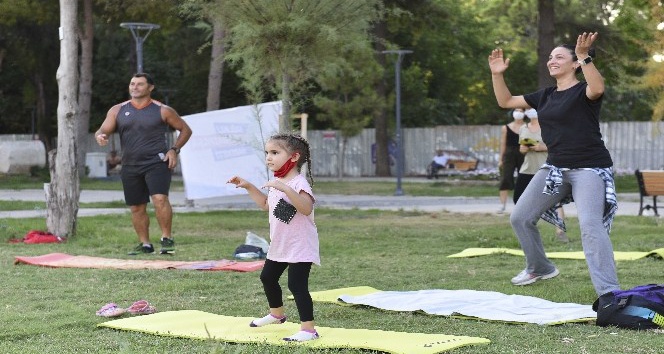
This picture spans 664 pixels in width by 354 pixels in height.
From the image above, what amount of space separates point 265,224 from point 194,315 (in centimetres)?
1005

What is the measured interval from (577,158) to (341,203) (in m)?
16.9

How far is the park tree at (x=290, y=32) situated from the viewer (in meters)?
15.8

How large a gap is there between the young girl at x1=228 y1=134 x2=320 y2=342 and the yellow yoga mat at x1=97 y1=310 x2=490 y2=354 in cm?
19

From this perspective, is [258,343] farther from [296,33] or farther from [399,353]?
[296,33]

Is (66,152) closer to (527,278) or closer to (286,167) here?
(527,278)

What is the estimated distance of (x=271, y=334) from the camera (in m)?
6.79

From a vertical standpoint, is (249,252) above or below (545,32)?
below

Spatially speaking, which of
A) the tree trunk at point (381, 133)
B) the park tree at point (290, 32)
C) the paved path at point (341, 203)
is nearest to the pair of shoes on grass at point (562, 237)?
the park tree at point (290, 32)

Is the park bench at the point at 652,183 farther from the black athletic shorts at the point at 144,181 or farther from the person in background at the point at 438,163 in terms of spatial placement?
the person in background at the point at 438,163

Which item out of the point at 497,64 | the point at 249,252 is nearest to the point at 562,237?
the point at 249,252

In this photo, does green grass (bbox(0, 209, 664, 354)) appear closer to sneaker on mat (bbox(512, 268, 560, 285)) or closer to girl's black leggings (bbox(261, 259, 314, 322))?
sneaker on mat (bbox(512, 268, 560, 285))

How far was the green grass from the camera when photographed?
6602 mm

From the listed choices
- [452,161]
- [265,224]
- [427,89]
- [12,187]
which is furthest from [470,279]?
[427,89]

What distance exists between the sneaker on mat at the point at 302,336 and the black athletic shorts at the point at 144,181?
6.31 metres
